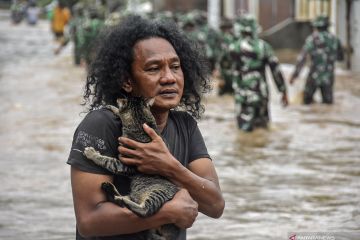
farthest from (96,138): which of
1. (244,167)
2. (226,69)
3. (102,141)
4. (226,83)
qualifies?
(226,83)

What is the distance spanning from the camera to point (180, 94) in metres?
3.39

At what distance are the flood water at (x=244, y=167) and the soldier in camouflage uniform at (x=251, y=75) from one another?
0.81 ft

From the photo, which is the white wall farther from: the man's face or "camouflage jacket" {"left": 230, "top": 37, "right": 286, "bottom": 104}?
the man's face

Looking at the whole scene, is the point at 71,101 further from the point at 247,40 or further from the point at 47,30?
the point at 47,30

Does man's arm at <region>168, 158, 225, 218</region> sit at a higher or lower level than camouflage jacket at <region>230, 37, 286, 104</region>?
higher

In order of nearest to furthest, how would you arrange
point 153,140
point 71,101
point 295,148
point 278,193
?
point 153,140 → point 278,193 → point 295,148 → point 71,101

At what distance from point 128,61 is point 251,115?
10.6m

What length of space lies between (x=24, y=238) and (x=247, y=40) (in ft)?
21.7

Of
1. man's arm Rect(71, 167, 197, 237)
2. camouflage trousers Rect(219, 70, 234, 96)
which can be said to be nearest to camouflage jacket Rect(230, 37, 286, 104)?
camouflage trousers Rect(219, 70, 234, 96)

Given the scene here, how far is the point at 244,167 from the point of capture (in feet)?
35.8

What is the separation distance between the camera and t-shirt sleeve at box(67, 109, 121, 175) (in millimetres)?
3207

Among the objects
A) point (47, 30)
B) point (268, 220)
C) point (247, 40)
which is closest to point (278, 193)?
point (268, 220)

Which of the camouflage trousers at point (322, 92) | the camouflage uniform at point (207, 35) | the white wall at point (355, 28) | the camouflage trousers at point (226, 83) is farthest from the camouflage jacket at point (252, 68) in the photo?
the white wall at point (355, 28)

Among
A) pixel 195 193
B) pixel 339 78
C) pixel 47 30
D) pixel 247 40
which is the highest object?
pixel 195 193
